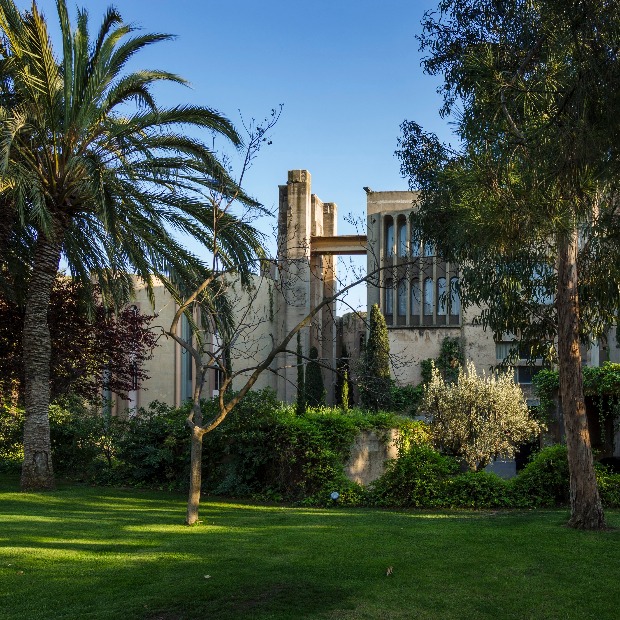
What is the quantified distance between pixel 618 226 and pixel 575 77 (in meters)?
1.81

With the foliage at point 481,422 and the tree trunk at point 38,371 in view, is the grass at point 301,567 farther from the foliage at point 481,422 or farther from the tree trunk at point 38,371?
the foliage at point 481,422

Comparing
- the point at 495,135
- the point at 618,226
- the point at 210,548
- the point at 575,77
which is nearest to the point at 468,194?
the point at 495,135

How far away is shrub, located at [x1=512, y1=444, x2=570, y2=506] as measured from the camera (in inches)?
592

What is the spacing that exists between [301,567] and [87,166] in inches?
355

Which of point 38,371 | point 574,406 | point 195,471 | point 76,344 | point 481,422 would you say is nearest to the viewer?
point 195,471

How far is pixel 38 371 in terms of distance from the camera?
15914 millimetres

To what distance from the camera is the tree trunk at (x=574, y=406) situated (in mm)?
11430

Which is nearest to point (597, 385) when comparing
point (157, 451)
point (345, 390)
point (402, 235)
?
point (345, 390)

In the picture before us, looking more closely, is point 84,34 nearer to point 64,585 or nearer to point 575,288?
point 575,288

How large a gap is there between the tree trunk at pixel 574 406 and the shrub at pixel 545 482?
3.39 metres

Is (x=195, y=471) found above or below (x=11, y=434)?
below

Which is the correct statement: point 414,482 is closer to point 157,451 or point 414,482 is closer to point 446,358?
point 157,451

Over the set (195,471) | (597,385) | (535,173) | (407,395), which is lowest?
(195,471)

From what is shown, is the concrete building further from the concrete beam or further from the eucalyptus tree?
the eucalyptus tree
